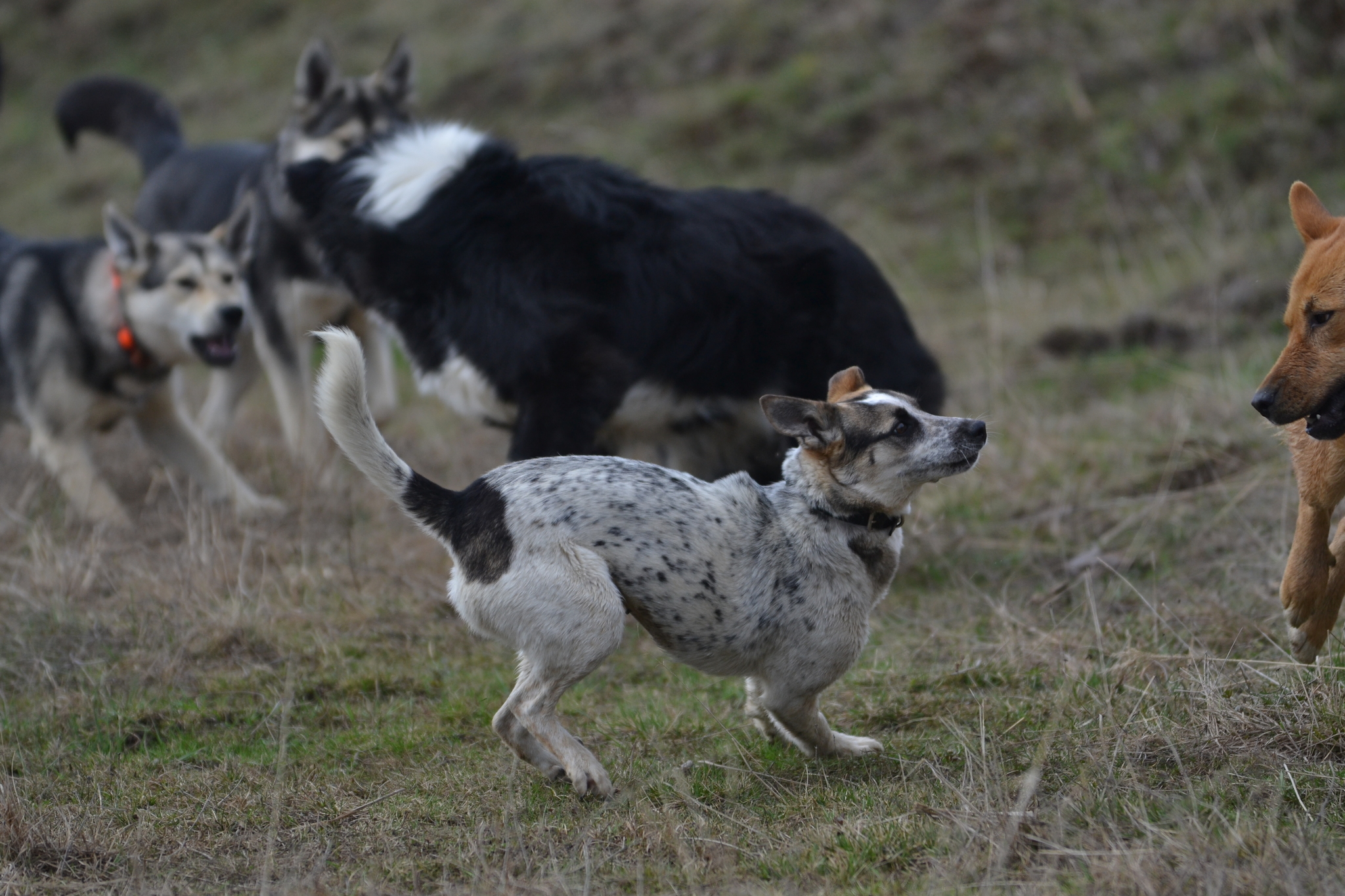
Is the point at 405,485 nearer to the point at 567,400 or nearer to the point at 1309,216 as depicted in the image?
the point at 567,400

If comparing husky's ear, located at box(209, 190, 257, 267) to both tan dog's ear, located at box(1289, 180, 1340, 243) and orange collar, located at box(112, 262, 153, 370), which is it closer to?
orange collar, located at box(112, 262, 153, 370)

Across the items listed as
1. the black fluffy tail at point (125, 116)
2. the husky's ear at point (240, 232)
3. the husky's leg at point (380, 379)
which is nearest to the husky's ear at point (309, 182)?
the husky's ear at point (240, 232)

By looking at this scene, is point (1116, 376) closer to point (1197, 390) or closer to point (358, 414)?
point (1197, 390)

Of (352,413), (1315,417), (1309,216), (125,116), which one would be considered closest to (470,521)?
(352,413)

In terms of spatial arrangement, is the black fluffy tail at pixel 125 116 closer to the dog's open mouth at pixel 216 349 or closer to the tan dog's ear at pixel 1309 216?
the dog's open mouth at pixel 216 349

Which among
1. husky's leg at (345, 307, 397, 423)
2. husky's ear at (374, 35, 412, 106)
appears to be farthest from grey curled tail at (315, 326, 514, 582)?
husky's leg at (345, 307, 397, 423)

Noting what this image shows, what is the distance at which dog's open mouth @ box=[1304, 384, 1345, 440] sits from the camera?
3432mm

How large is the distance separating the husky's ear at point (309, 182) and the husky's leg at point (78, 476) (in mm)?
1913

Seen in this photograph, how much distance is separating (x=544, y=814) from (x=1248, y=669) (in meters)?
2.09

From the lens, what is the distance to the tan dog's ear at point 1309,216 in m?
3.80

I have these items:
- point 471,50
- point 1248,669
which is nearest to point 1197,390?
point 1248,669

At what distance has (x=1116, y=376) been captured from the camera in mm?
8086

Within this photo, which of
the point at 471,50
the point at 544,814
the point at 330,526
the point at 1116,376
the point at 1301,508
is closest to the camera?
the point at 544,814

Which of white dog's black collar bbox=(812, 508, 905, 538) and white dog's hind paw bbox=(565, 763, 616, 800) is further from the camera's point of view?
white dog's black collar bbox=(812, 508, 905, 538)
